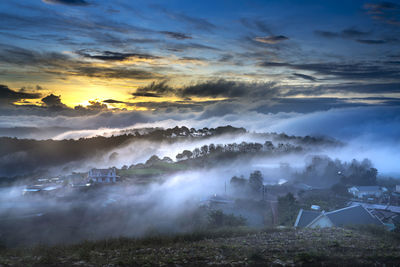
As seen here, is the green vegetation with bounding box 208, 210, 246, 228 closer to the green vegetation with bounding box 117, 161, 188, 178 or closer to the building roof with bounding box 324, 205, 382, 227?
the building roof with bounding box 324, 205, 382, 227

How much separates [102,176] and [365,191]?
A: 26.7 meters

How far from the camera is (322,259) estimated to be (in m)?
8.72

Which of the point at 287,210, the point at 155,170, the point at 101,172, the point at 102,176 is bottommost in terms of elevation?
the point at 287,210

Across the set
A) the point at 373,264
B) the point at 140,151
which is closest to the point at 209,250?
the point at 373,264

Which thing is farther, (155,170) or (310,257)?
(155,170)

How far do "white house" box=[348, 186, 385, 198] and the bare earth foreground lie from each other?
18871mm

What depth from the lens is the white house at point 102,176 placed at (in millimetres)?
27977

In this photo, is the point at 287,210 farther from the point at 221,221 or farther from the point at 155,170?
the point at 155,170

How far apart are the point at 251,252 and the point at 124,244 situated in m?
4.71

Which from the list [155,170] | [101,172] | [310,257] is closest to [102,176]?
[101,172]

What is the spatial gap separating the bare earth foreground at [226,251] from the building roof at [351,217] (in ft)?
12.2

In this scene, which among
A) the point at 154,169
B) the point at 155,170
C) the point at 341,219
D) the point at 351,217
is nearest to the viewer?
the point at 341,219

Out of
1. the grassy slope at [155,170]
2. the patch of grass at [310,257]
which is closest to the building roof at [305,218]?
the patch of grass at [310,257]

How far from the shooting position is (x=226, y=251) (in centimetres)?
965
